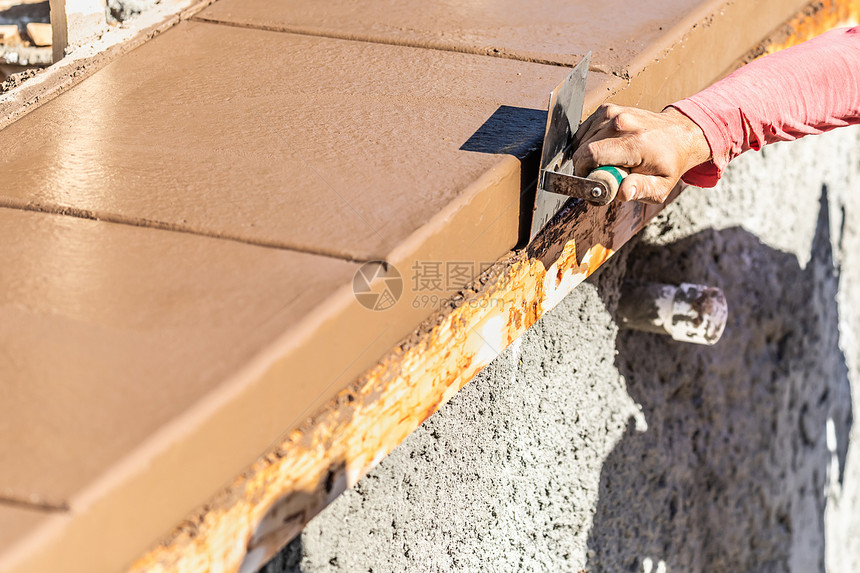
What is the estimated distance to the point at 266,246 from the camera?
3.73 ft

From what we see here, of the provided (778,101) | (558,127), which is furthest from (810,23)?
(558,127)

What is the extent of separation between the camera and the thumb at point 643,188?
1303 mm

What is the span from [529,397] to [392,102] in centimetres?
72

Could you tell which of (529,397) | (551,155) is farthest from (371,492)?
(551,155)

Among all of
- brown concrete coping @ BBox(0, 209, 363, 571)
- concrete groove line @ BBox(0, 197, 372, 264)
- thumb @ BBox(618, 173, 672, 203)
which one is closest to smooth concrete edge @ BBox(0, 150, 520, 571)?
brown concrete coping @ BBox(0, 209, 363, 571)

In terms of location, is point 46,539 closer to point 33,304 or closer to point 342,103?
point 33,304

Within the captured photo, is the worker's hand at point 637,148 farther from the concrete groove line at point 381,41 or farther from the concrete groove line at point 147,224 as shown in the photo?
the concrete groove line at point 147,224

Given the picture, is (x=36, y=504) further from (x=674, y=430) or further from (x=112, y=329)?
(x=674, y=430)

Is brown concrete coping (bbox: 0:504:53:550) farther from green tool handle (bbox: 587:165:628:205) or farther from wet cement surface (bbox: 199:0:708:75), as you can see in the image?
wet cement surface (bbox: 199:0:708:75)

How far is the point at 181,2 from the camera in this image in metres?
1.89

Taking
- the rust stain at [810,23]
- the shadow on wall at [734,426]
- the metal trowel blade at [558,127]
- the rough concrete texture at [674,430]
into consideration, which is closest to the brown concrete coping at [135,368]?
the metal trowel blade at [558,127]

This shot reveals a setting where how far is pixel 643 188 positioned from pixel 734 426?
1.49 m

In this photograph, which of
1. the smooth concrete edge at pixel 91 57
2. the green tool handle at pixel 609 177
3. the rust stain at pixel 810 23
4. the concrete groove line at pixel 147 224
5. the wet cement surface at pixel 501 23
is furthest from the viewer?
the rust stain at pixel 810 23

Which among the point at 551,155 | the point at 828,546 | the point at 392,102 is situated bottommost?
the point at 828,546
